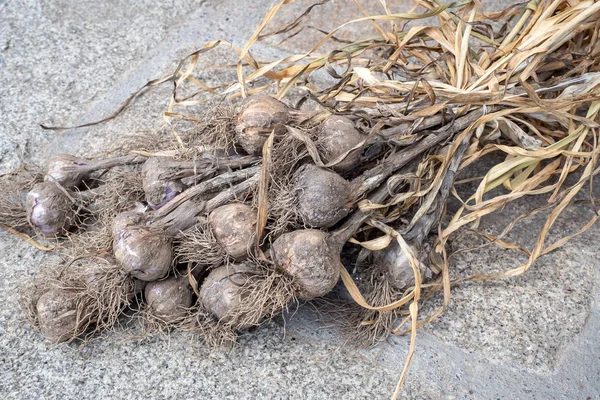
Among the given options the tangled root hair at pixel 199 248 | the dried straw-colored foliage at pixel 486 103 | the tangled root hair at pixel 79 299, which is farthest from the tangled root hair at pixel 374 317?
the tangled root hair at pixel 79 299

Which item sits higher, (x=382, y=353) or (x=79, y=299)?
(x=79, y=299)

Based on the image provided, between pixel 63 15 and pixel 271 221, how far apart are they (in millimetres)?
1141

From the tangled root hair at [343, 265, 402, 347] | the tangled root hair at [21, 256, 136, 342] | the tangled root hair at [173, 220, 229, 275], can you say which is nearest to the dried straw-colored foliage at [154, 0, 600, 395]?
the tangled root hair at [343, 265, 402, 347]

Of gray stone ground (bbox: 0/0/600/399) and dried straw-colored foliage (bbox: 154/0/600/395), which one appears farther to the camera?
dried straw-colored foliage (bbox: 154/0/600/395)

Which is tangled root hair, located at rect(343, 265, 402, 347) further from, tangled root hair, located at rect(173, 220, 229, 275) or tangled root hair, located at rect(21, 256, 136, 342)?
tangled root hair, located at rect(21, 256, 136, 342)

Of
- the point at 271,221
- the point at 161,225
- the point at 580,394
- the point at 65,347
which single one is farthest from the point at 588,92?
the point at 65,347

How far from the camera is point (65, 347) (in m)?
1.21

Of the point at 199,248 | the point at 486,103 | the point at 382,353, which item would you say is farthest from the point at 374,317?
the point at 486,103

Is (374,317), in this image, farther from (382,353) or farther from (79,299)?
(79,299)

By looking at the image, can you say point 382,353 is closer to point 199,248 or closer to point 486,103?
point 199,248

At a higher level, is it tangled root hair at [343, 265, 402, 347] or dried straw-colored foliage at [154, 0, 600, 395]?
dried straw-colored foliage at [154, 0, 600, 395]

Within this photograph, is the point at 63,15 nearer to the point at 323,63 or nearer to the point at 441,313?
the point at 323,63

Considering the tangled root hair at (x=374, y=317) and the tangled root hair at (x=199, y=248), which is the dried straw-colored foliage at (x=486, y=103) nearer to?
the tangled root hair at (x=374, y=317)

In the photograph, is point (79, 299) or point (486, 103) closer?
point (79, 299)
